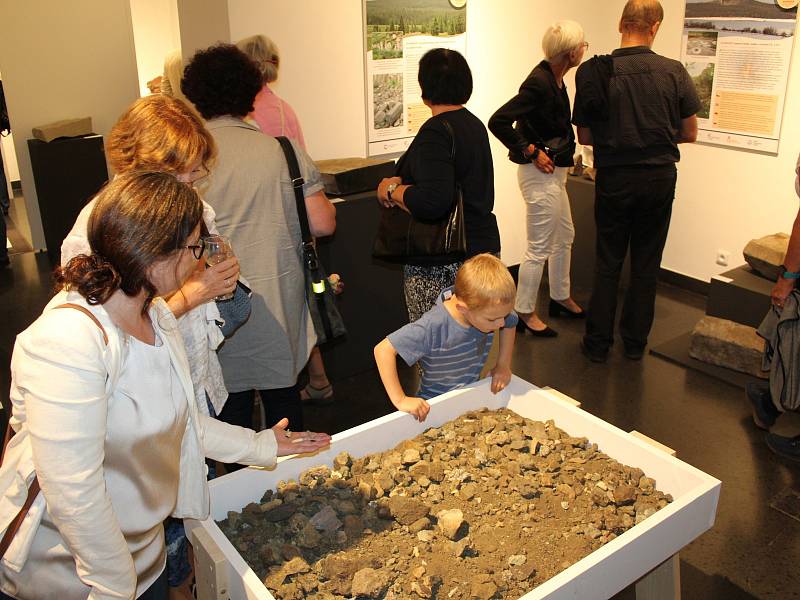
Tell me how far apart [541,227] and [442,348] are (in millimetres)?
2161

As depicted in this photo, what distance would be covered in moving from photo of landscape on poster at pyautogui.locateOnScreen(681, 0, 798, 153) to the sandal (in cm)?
313

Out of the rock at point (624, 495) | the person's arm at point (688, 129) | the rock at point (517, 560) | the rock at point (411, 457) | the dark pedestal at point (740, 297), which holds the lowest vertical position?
the dark pedestal at point (740, 297)

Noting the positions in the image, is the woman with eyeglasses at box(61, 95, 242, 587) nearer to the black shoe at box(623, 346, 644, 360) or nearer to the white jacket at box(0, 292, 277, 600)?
the white jacket at box(0, 292, 277, 600)

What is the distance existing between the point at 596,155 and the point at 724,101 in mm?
1428

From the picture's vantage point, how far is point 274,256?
8.14 feet

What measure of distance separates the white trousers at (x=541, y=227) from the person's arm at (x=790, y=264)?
1.50m

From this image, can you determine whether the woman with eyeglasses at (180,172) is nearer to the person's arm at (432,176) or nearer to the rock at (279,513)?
the rock at (279,513)

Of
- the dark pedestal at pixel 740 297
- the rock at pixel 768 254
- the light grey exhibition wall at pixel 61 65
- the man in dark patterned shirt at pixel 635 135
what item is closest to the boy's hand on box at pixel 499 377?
the man in dark patterned shirt at pixel 635 135

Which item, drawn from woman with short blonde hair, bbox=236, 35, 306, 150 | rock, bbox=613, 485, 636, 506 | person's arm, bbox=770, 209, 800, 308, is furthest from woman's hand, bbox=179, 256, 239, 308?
person's arm, bbox=770, 209, 800, 308

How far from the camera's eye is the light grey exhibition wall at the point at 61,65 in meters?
6.07

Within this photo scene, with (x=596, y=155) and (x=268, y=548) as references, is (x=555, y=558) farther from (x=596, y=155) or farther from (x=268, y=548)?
(x=596, y=155)

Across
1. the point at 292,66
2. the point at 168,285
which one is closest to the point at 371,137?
the point at 292,66

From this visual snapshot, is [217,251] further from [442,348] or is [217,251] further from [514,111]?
[514,111]

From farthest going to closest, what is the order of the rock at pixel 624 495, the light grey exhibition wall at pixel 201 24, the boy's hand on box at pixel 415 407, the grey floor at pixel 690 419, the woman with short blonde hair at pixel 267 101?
the light grey exhibition wall at pixel 201 24 → the woman with short blonde hair at pixel 267 101 → the grey floor at pixel 690 419 → the boy's hand on box at pixel 415 407 → the rock at pixel 624 495
